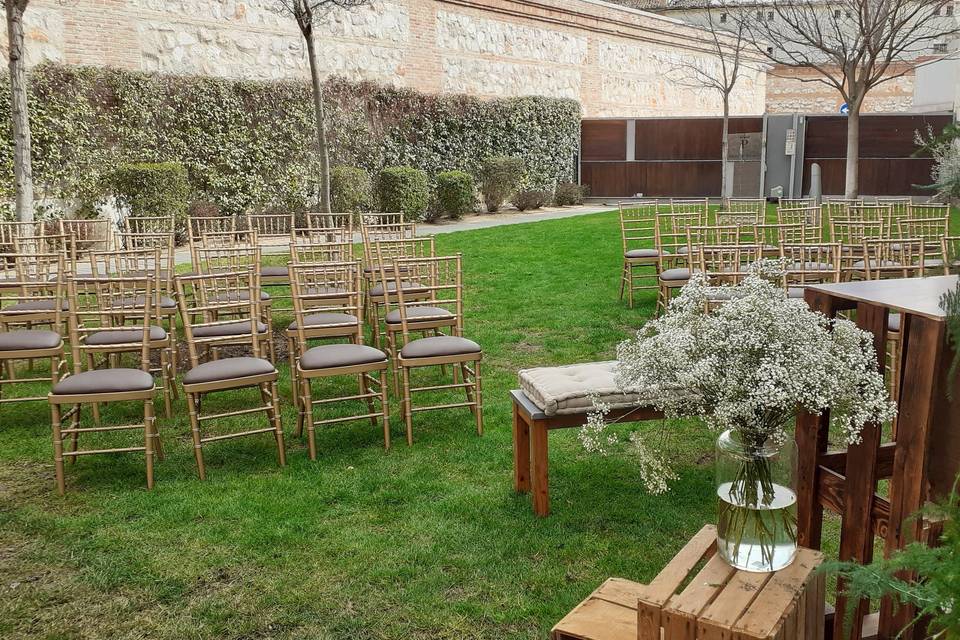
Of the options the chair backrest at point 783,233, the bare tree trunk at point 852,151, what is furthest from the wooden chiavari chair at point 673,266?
the bare tree trunk at point 852,151

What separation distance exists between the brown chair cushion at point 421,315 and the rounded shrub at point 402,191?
35.2ft

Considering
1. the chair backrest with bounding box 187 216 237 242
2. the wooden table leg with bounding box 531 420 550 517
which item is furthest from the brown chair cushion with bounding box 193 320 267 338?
the wooden table leg with bounding box 531 420 550 517

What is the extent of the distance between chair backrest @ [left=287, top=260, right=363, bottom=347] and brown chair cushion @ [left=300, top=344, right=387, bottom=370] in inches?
13.6

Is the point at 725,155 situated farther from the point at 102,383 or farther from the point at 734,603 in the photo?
the point at 734,603

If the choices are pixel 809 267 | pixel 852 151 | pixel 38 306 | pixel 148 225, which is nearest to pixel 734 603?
pixel 809 267

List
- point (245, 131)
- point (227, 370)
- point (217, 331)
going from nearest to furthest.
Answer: point (227, 370), point (217, 331), point (245, 131)

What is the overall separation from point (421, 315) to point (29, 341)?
102 inches

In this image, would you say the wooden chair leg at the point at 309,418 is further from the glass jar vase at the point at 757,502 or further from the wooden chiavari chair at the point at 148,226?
the glass jar vase at the point at 757,502

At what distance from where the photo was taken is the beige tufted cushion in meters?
3.81

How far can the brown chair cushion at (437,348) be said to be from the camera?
16.1 feet

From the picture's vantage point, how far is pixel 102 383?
4320mm

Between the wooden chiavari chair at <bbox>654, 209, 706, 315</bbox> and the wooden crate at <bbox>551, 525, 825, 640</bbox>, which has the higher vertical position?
the wooden chiavari chair at <bbox>654, 209, 706, 315</bbox>

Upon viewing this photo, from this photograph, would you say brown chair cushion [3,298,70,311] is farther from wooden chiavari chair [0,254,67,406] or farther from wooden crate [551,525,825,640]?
wooden crate [551,525,825,640]

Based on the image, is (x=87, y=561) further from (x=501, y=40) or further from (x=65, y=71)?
(x=501, y=40)
